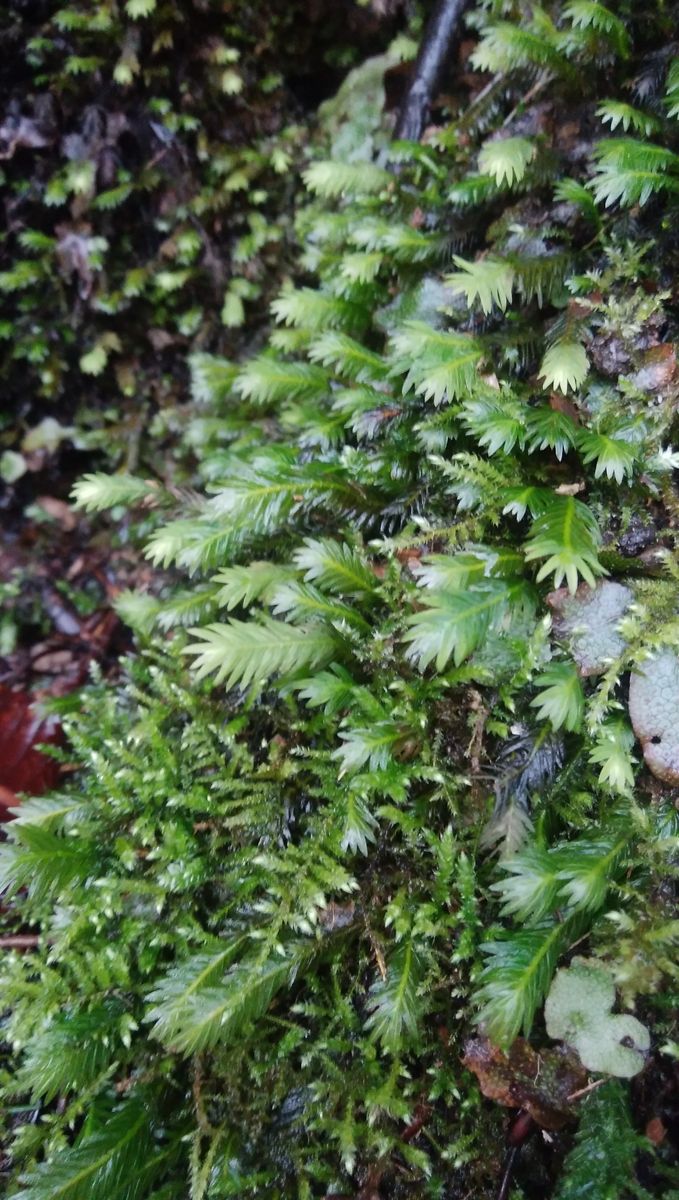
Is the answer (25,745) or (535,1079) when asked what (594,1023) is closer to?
(535,1079)

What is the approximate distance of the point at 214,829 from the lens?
6.03 feet

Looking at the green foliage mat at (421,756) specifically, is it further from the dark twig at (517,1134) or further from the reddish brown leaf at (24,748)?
the reddish brown leaf at (24,748)

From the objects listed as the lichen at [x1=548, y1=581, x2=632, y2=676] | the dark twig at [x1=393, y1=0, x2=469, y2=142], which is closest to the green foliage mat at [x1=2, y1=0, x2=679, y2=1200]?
the lichen at [x1=548, y1=581, x2=632, y2=676]

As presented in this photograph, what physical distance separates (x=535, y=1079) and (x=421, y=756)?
69 centimetres

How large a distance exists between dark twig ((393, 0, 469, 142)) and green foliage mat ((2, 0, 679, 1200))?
18cm

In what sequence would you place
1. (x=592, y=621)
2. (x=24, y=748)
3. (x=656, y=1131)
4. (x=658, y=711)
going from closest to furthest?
(x=656, y=1131), (x=658, y=711), (x=592, y=621), (x=24, y=748)

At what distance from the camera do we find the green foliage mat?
1490mm

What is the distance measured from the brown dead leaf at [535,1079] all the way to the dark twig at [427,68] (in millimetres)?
2696

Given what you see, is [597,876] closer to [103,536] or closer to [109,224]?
[103,536]

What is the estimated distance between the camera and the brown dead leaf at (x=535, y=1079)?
1435 mm

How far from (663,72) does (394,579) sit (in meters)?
1.60

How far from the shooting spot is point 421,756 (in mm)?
1700

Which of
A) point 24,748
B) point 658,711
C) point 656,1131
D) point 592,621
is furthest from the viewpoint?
point 24,748

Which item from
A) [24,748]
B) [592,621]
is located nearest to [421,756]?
[592,621]
